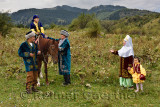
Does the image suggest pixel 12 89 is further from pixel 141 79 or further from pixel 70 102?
pixel 141 79

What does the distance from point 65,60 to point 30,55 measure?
1.37m

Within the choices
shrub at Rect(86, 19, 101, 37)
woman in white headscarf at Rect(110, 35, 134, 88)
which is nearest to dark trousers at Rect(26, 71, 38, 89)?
woman in white headscarf at Rect(110, 35, 134, 88)

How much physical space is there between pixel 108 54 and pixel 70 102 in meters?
5.26

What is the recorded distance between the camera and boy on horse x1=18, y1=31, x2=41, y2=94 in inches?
194

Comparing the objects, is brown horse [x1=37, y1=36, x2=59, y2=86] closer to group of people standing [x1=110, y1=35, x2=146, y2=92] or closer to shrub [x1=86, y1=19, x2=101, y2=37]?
group of people standing [x1=110, y1=35, x2=146, y2=92]

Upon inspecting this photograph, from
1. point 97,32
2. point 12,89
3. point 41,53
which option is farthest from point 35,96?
point 97,32

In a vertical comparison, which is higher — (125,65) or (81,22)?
(81,22)

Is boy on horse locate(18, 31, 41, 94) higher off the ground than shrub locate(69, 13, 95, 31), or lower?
lower

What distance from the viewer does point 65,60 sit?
5.79 m

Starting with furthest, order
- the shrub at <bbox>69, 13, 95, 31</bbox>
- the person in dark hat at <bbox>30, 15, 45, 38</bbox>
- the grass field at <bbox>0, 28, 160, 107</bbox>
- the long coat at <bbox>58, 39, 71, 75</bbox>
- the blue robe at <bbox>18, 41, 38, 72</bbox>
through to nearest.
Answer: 1. the shrub at <bbox>69, 13, 95, 31</bbox>
2. the person in dark hat at <bbox>30, 15, 45, 38</bbox>
3. the long coat at <bbox>58, 39, 71, 75</bbox>
4. the blue robe at <bbox>18, 41, 38, 72</bbox>
5. the grass field at <bbox>0, 28, 160, 107</bbox>

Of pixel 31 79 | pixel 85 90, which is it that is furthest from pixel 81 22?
pixel 31 79

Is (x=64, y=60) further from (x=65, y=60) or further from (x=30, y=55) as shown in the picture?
(x=30, y=55)

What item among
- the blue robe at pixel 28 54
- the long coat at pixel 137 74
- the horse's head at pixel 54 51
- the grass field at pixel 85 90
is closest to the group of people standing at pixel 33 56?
the blue robe at pixel 28 54

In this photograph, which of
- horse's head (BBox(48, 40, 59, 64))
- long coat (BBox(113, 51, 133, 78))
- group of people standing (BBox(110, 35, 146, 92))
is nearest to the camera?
group of people standing (BBox(110, 35, 146, 92))
